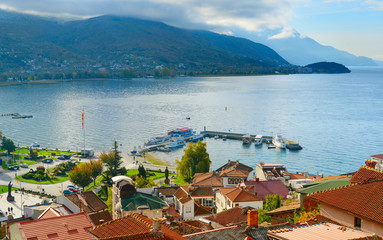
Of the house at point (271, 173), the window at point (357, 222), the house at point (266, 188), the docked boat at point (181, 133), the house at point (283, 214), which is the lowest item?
the docked boat at point (181, 133)

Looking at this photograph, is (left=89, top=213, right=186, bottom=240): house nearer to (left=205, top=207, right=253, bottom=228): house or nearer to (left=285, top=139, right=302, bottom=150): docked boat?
(left=205, top=207, right=253, bottom=228): house

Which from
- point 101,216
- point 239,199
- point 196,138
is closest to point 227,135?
point 196,138

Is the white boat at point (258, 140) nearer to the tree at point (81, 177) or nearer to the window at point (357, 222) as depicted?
the tree at point (81, 177)

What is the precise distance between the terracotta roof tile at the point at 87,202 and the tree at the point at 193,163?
18.3 m

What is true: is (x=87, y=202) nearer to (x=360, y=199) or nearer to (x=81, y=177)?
(x=81, y=177)

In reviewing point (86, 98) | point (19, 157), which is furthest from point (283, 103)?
point (19, 157)

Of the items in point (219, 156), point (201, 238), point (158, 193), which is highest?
point (201, 238)

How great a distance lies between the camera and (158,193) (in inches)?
1236

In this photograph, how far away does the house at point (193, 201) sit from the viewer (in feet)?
91.4

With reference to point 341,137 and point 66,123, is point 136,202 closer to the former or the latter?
point 341,137

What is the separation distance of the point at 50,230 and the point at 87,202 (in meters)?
16.1

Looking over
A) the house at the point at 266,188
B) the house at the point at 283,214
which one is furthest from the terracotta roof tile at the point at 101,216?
the house at the point at 283,214

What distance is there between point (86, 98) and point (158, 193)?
128 metres

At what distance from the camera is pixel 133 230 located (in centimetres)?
873
